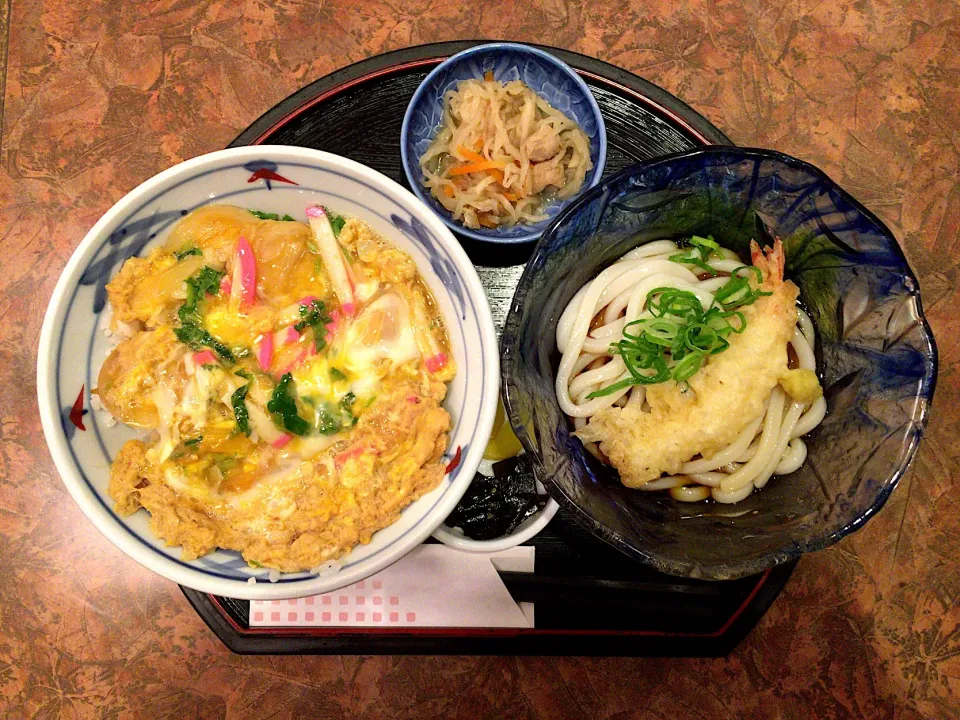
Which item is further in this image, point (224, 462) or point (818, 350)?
point (818, 350)

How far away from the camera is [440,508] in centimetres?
132

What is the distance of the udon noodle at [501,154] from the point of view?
1.77m

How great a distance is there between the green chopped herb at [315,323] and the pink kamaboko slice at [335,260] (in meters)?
0.06

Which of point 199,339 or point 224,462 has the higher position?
point 199,339

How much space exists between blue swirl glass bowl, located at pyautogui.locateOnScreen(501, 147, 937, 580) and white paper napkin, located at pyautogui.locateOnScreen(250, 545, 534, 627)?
433 millimetres

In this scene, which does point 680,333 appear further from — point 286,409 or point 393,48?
point 393,48

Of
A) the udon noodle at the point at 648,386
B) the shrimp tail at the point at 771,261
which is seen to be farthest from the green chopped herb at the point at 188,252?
the shrimp tail at the point at 771,261

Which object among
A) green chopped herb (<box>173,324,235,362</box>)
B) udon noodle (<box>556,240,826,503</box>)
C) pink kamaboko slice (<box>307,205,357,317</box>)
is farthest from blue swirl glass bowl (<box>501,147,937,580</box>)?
green chopped herb (<box>173,324,235,362</box>)

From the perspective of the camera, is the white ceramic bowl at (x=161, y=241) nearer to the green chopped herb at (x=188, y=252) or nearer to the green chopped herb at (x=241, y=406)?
the green chopped herb at (x=188, y=252)

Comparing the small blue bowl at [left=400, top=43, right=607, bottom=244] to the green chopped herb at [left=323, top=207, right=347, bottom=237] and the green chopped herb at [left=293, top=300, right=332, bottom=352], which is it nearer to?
the green chopped herb at [left=323, top=207, right=347, bottom=237]

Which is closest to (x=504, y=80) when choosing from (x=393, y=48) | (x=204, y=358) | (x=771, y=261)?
(x=393, y=48)

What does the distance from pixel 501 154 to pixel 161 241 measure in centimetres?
93

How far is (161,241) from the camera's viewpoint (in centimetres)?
143

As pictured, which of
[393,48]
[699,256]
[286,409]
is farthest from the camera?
[393,48]
